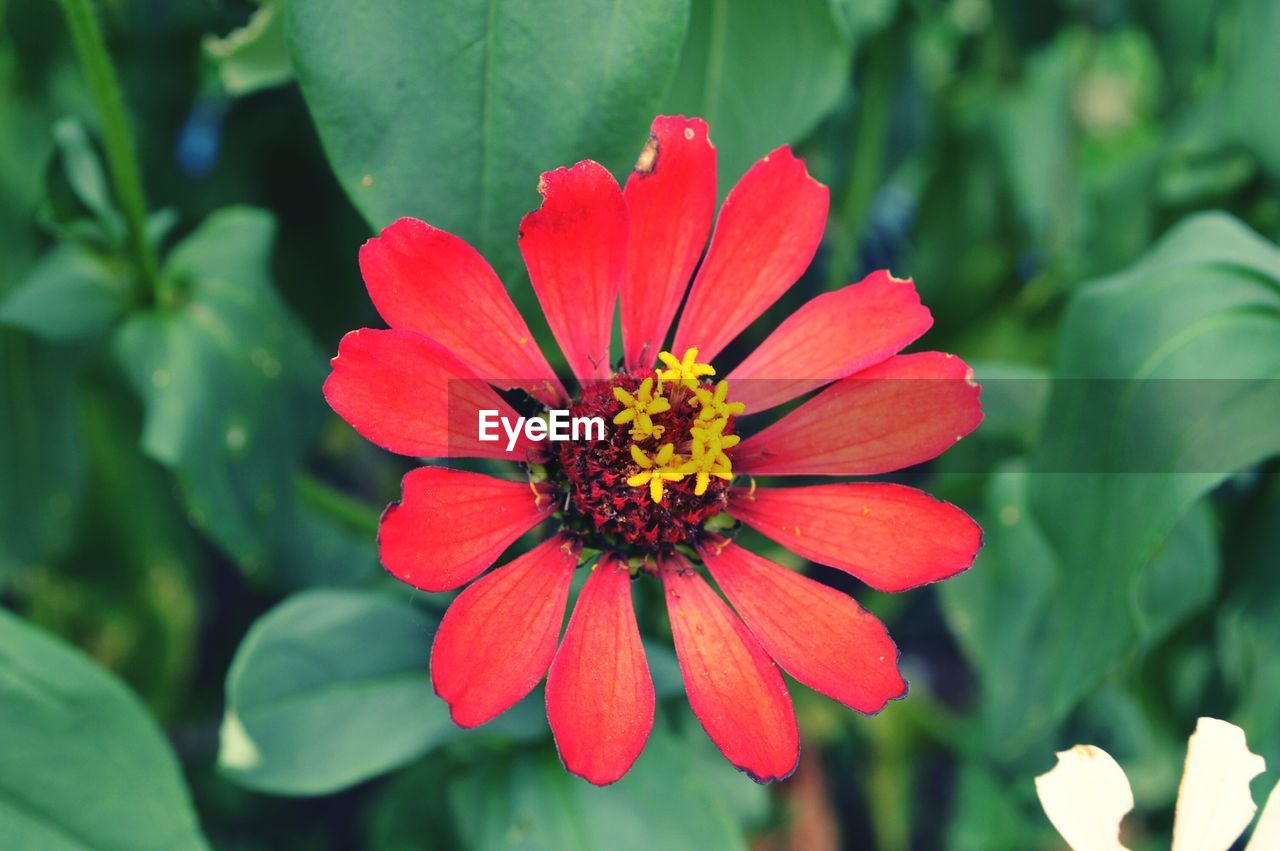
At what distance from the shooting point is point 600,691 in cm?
50

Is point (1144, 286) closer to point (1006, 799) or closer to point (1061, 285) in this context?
point (1061, 285)

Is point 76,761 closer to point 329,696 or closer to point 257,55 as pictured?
point 329,696

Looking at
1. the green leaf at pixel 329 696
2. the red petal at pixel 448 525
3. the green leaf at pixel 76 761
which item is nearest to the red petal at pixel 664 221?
the red petal at pixel 448 525

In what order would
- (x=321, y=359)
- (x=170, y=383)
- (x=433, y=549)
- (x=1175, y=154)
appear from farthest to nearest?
(x=1175, y=154), (x=321, y=359), (x=170, y=383), (x=433, y=549)

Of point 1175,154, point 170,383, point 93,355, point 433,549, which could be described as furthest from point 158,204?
point 1175,154

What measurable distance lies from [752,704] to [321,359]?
451mm

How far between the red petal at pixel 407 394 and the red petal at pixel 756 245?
12 cm

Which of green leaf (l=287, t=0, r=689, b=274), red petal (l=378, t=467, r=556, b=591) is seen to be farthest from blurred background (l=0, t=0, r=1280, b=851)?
red petal (l=378, t=467, r=556, b=591)

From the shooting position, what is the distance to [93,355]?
2.77 ft

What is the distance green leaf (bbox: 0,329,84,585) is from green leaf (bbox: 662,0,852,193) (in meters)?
0.51

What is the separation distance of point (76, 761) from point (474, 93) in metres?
0.40

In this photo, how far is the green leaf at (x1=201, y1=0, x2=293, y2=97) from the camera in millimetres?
649

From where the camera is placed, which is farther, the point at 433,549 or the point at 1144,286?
the point at 1144,286

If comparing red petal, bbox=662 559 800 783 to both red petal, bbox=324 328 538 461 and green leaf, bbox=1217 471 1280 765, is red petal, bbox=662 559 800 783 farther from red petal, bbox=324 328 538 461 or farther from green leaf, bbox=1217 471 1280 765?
green leaf, bbox=1217 471 1280 765
